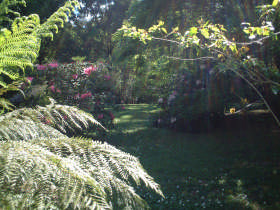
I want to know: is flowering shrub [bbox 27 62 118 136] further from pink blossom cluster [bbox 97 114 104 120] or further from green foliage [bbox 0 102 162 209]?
green foliage [bbox 0 102 162 209]

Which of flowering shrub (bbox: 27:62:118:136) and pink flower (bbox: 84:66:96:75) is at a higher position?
pink flower (bbox: 84:66:96:75)

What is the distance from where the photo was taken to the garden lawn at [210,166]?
3.75m

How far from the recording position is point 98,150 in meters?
1.56

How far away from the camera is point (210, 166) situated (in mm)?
4945

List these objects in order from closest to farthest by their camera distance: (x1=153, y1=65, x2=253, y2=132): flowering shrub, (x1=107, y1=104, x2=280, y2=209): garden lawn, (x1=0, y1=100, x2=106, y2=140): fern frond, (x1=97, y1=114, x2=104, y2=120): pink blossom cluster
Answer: (x1=0, y1=100, x2=106, y2=140): fern frond
(x1=107, y1=104, x2=280, y2=209): garden lawn
(x1=153, y1=65, x2=253, y2=132): flowering shrub
(x1=97, y1=114, x2=104, y2=120): pink blossom cluster

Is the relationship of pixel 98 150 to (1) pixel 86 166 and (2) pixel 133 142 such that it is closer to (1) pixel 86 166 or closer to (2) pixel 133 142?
(1) pixel 86 166

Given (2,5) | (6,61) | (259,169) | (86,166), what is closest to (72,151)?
(86,166)

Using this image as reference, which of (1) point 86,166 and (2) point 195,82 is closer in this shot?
(1) point 86,166

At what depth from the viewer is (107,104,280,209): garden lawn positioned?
3.75 meters

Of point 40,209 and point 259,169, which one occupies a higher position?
point 40,209

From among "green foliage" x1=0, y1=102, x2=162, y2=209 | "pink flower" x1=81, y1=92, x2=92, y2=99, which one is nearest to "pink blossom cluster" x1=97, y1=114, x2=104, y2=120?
"pink flower" x1=81, y1=92, x2=92, y2=99

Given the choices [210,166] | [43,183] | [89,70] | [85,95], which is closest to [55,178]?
[43,183]

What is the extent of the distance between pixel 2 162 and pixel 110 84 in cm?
603

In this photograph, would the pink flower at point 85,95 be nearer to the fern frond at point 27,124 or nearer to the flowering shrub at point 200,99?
the flowering shrub at point 200,99
